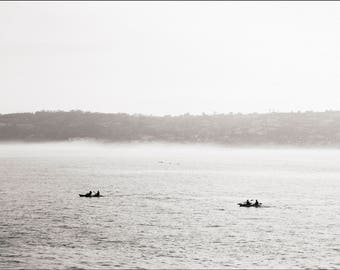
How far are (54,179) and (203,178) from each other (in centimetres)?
3880

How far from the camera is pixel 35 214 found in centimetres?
7831

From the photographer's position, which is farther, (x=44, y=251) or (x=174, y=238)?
(x=174, y=238)

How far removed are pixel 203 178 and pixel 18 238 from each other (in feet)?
312

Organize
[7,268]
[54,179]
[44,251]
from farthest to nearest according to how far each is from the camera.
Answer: [54,179]
[44,251]
[7,268]

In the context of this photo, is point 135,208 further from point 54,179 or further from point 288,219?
point 54,179

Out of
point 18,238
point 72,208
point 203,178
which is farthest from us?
point 203,178

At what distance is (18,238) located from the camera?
6112cm

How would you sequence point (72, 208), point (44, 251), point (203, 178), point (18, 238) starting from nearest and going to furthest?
point (44, 251) < point (18, 238) < point (72, 208) < point (203, 178)

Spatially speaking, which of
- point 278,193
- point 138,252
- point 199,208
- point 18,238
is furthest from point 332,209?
point 18,238

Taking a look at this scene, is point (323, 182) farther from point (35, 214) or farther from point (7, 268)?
point (7, 268)

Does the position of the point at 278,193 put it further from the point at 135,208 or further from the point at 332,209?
the point at 135,208

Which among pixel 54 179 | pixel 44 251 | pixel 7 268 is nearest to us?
pixel 7 268

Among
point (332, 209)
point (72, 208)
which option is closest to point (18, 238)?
point (72, 208)

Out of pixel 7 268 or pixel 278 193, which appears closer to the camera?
pixel 7 268
